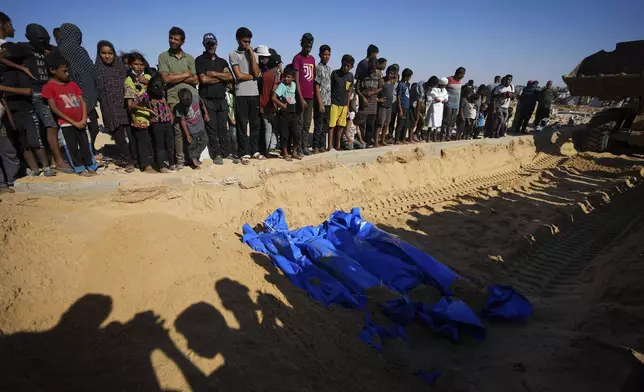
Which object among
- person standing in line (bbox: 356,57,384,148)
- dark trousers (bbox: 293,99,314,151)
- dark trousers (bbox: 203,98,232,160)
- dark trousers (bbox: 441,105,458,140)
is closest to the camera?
dark trousers (bbox: 203,98,232,160)

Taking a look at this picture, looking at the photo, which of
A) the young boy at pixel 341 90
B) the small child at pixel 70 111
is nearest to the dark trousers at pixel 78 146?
the small child at pixel 70 111

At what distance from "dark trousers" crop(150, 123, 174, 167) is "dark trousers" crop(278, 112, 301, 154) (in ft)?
5.17

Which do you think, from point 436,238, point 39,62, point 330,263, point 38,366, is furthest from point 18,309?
point 436,238

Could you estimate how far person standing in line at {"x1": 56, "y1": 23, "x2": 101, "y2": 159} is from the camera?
382 centimetres

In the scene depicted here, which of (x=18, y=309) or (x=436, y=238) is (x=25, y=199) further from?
(x=436, y=238)

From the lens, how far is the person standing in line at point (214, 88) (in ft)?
13.8

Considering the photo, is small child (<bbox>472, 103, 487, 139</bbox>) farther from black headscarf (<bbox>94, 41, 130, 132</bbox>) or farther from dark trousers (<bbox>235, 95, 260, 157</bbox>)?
black headscarf (<bbox>94, 41, 130, 132</bbox>)

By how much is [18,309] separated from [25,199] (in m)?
1.65

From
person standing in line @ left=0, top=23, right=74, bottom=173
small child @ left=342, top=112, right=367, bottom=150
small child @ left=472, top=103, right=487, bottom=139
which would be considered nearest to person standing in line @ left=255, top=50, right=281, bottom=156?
small child @ left=342, top=112, right=367, bottom=150

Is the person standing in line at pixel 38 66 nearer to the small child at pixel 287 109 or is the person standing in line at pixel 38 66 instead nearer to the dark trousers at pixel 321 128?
the small child at pixel 287 109

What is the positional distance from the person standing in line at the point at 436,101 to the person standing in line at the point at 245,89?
4.25m

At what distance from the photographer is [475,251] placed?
3.76 meters

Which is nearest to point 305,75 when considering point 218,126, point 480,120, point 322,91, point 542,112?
point 322,91

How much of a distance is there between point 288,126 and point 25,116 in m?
3.20
